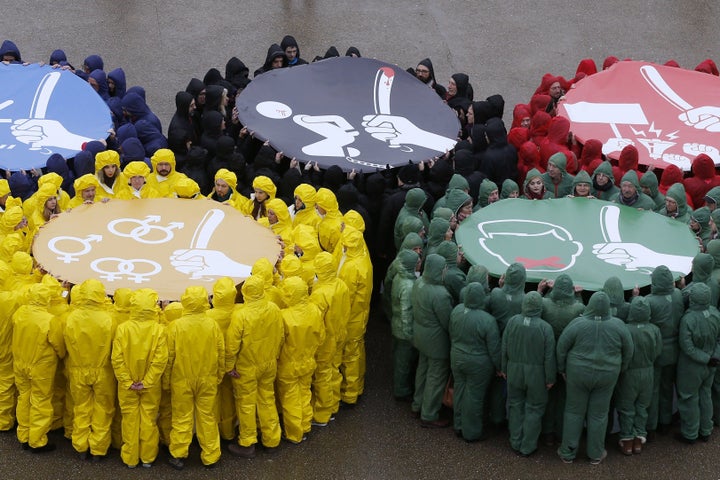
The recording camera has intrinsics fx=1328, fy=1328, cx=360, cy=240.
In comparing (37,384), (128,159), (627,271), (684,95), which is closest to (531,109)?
(684,95)

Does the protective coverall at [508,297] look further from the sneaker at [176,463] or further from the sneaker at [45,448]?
the sneaker at [45,448]

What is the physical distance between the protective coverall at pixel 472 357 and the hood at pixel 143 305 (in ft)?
8.48

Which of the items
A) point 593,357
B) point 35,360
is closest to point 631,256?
point 593,357

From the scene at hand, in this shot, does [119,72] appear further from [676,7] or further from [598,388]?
[676,7]

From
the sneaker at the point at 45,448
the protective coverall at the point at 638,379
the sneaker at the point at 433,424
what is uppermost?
the protective coverall at the point at 638,379

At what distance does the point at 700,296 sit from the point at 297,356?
11.6 feet

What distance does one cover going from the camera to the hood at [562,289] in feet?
37.0

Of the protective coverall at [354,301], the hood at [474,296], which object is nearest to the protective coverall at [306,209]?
the protective coverall at [354,301]

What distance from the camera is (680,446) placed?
39.6ft

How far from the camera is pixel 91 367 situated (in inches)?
435

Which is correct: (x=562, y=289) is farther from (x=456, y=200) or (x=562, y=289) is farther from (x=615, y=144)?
(x=615, y=144)

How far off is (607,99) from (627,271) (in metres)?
4.21

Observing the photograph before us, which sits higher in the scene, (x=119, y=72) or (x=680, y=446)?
(x=119, y=72)

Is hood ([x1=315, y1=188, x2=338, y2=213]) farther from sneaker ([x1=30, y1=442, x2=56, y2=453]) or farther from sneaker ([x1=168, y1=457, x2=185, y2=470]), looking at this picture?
sneaker ([x1=30, y1=442, x2=56, y2=453])
